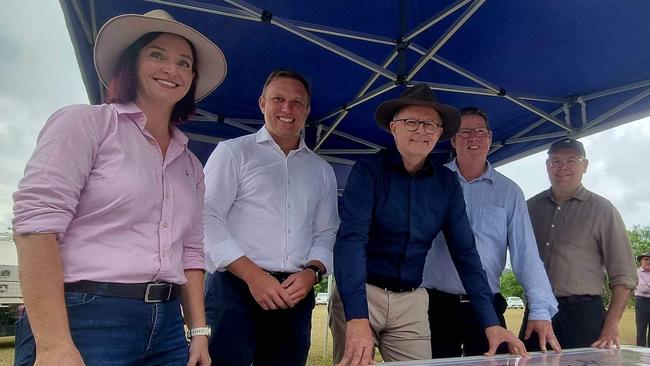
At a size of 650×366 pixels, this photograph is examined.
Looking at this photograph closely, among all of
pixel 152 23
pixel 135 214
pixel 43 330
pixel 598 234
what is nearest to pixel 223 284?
pixel 135 214

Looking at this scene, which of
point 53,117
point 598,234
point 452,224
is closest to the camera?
point 53,117

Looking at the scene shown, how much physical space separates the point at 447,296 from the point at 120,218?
157 centimetres

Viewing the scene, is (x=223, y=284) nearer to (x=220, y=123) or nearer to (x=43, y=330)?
(x=43, y=330)

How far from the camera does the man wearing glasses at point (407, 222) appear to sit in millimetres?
1675

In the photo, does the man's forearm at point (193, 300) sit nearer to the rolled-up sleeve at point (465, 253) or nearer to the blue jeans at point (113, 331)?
the blue jeans at point (113, 331)

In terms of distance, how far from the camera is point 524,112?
14.4 feet

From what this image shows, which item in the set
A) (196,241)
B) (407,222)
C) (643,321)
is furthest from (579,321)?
(643,321)

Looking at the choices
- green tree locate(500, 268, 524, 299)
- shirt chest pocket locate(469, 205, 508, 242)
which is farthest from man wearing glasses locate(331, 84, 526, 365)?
green tree locate(500, 268, 524, 299)

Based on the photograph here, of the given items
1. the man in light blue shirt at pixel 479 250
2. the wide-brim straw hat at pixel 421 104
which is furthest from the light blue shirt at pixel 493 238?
the wide-brim straw hat at pixel 421 104

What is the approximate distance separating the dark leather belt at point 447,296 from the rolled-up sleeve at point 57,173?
5.37 feet

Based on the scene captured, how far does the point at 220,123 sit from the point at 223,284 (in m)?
3.14

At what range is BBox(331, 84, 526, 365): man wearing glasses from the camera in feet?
5.49

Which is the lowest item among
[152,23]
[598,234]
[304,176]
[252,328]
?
[252,328]

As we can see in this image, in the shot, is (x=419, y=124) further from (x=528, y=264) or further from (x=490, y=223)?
(x=528, y=264)
